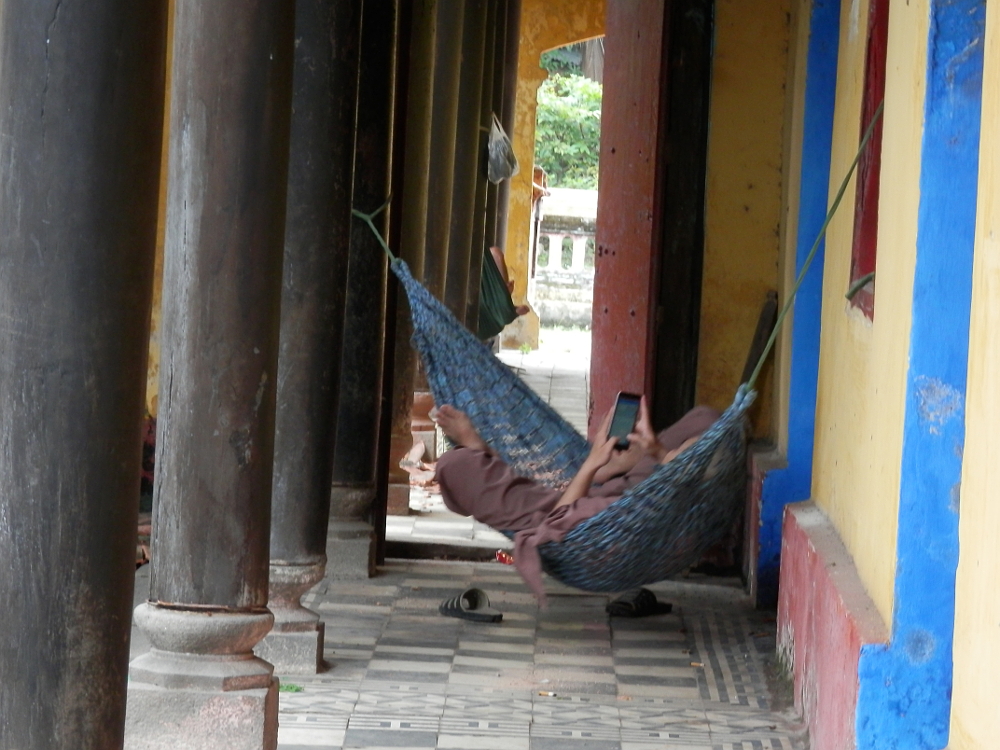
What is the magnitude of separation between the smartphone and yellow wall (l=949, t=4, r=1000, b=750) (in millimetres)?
2620

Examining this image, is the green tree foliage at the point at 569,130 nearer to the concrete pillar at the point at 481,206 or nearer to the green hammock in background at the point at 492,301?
the concrete pillar at the point at 481,206

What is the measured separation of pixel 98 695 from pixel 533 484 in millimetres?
2889

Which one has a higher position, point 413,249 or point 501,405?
point 413,249

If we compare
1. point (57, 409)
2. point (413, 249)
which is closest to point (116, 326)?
point (57, 409)

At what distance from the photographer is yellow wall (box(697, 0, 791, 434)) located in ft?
19.0

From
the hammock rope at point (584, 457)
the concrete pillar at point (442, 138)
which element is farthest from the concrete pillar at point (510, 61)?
the hammock rope at point (584, 457)

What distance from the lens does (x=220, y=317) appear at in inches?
131

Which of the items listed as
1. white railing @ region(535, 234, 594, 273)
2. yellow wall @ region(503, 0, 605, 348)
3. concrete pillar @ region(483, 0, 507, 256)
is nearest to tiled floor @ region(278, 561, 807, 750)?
concrete pillar @ region(483, 0, 507, 256)

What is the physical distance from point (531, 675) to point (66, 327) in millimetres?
2582

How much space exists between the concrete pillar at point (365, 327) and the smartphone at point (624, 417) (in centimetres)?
99

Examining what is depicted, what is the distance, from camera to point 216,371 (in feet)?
11.0

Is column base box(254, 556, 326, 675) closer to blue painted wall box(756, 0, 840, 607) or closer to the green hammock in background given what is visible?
blue painted wall box(756, 0, 840, 607)

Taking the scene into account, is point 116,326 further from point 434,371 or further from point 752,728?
point 434,371

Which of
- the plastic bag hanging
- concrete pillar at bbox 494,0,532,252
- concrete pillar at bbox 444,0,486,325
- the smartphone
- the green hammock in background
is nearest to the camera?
the smartphone
